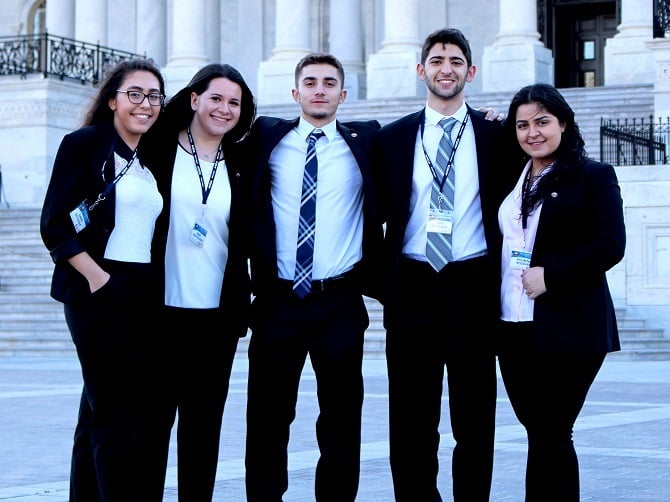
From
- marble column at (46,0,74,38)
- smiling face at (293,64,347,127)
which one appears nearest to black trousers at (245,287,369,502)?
smiling face at (293,64,347,127)

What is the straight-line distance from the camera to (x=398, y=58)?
31000 mm

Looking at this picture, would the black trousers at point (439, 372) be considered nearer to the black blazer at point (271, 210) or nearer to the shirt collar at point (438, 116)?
the black blazer at point (271, 210)

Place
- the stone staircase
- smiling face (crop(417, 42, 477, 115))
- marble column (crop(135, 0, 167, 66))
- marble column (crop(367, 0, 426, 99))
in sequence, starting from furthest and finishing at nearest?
marble column (crop(135, 0, 167, 66)), marble column (crop(367, 0, 426, 99)), the stone staircase, smiling face (crop(417, 42, 477, 115))

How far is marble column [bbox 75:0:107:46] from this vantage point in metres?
35.2

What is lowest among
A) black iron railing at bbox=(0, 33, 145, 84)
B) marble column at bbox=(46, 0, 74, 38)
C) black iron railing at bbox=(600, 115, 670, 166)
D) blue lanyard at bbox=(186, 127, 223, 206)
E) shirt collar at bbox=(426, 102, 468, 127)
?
blue lanyard at bbox=(186, 127, 223, 206)

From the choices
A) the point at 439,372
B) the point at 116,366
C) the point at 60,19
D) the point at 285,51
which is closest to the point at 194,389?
the point at 116,366

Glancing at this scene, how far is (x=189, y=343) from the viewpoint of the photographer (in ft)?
22.0

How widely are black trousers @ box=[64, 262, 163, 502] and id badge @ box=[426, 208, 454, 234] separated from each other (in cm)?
129

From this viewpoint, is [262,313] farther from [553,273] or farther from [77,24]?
[77,24]

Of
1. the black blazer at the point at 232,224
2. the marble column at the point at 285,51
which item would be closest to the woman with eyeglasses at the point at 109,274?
the black blazer at the point at 232,224

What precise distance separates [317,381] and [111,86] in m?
1.63

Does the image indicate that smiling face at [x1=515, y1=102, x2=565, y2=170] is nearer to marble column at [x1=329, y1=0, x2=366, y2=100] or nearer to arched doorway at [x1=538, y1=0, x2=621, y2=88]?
marble column at [x1=329, y1=0, x2=366, y2=100]

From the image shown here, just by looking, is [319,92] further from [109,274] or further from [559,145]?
[109,274]

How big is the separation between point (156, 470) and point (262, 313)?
856 millimetres
